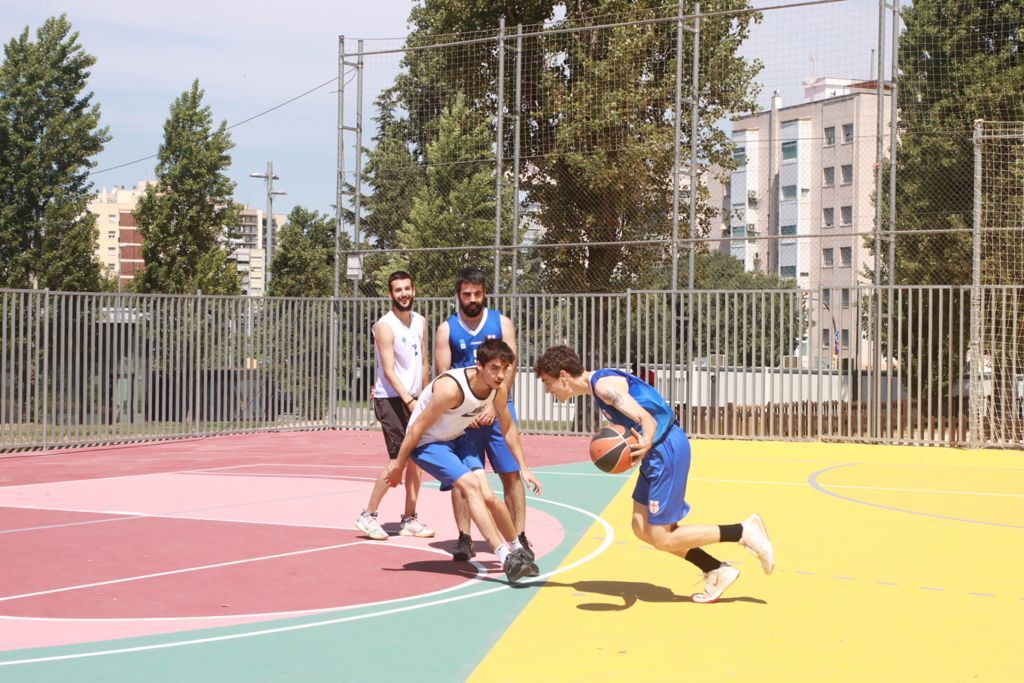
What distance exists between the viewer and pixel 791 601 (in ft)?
23.7

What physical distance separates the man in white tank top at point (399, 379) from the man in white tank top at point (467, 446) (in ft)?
4.39

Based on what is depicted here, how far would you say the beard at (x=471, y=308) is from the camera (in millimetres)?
8727

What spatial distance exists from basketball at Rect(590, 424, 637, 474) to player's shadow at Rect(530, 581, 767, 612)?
774mm

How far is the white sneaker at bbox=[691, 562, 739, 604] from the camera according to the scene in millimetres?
7090

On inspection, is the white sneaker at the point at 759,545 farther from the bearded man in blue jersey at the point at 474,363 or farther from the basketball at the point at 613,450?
the bearded man in blue jersey at the point at 474,363

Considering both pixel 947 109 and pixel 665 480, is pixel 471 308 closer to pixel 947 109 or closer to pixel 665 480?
pixel 665 480

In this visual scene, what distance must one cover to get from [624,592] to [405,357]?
10.1 feet

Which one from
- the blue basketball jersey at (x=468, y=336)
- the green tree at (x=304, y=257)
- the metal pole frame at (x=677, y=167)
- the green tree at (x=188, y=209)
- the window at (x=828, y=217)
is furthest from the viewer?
the window at (x=828, y=217)

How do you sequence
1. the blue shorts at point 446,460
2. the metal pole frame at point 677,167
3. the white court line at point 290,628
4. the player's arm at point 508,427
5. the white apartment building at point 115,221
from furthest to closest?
1. the white apartment building at point 115,221
2. the metal pole frame at point 677,167
3. the player's arm at point 508,427
4. the blue shorts at point 446,460
5. the white court line at point 290,628

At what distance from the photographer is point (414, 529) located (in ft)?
31.7

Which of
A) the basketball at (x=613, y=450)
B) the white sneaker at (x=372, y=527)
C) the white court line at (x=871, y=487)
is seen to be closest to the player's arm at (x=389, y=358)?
the white sneaker at (x=372, y=527)

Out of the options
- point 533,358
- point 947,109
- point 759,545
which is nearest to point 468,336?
point 759,545

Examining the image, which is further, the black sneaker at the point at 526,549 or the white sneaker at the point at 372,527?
the white sneaker at the point at 372,527

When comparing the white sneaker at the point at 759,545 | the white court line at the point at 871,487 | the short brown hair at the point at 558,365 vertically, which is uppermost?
the short brown hair at the point at 558,365
